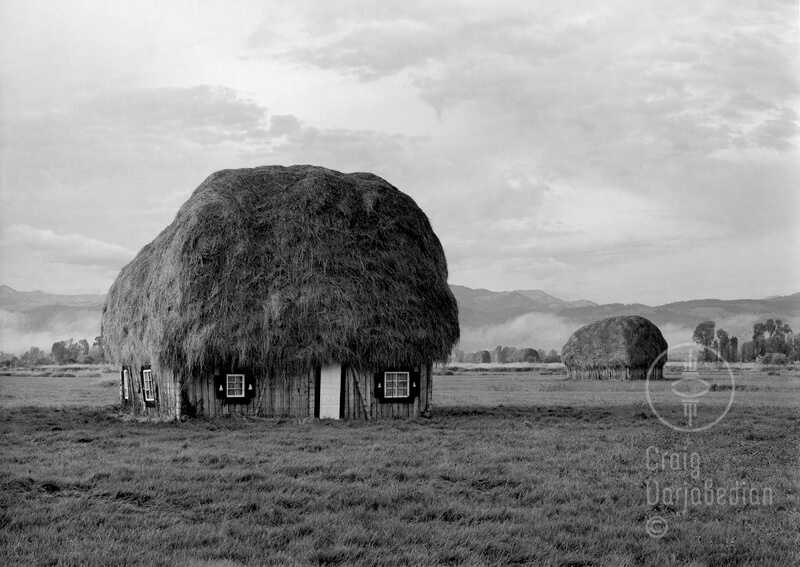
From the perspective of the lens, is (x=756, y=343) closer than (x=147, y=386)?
No

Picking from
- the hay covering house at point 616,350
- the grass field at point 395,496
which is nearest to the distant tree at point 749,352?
the hay covering house at point 616,350

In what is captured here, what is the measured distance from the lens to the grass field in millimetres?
8617

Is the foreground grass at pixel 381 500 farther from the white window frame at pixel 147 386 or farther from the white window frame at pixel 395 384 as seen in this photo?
the white window frame at pixel 147 386

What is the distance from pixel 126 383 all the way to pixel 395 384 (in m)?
12.1

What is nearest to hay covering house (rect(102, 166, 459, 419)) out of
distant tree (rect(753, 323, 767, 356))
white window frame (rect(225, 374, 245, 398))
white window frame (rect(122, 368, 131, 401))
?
white window frame (rect(225, 374, 245, 398))

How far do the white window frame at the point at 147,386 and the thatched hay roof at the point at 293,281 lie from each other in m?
0.68

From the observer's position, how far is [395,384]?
78.8 feet

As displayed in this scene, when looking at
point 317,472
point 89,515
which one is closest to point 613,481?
point 317,472

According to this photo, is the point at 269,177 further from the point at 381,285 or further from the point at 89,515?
the point at 89,515

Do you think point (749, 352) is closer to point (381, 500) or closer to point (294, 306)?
point (294, 306)

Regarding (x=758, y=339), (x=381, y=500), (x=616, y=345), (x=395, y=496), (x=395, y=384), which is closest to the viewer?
(x=381, y=500)

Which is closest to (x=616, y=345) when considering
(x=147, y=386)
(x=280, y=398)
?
(x=280, y=398)

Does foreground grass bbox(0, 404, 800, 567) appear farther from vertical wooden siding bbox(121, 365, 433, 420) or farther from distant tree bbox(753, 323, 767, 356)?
distant tree bbox(753, 323, 767, 356)

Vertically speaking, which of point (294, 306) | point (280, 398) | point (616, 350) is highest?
point (294, 306)
